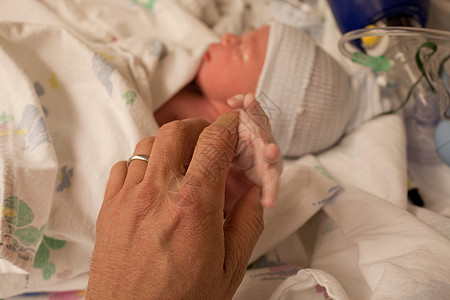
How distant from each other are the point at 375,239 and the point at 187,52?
78 centimetres

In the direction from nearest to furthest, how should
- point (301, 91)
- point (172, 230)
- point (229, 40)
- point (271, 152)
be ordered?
point (172, 230) < point (271, 152) < point (301, 91) < point (229, 40)

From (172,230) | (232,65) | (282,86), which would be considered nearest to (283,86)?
(282,86)

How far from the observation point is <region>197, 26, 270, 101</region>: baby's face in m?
0.98

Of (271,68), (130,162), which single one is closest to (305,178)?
(271,68)

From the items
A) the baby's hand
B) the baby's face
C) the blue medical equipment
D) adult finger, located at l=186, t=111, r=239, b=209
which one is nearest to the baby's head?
the baby's face

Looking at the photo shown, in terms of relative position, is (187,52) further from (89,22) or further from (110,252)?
(110,252)

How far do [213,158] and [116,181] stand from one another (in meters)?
0.18

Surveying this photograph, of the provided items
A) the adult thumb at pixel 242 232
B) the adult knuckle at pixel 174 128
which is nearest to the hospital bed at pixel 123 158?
the adult thumb at pixel 242 232

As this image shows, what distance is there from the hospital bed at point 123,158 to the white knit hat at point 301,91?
9 cm

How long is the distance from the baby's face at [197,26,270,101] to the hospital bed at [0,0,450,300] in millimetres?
53

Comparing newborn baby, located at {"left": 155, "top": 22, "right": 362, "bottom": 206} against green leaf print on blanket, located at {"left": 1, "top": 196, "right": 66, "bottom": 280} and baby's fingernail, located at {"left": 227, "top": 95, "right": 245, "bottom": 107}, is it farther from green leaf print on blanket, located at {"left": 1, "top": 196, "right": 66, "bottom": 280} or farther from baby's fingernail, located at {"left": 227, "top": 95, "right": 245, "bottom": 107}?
green leaf print on blanket, located at {"left": 1, "top": 196, "right": 66, "bottom": 280}

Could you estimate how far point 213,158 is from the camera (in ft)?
1.77

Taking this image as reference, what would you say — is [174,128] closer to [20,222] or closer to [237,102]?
[237,102]

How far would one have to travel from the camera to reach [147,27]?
1.28 meters
